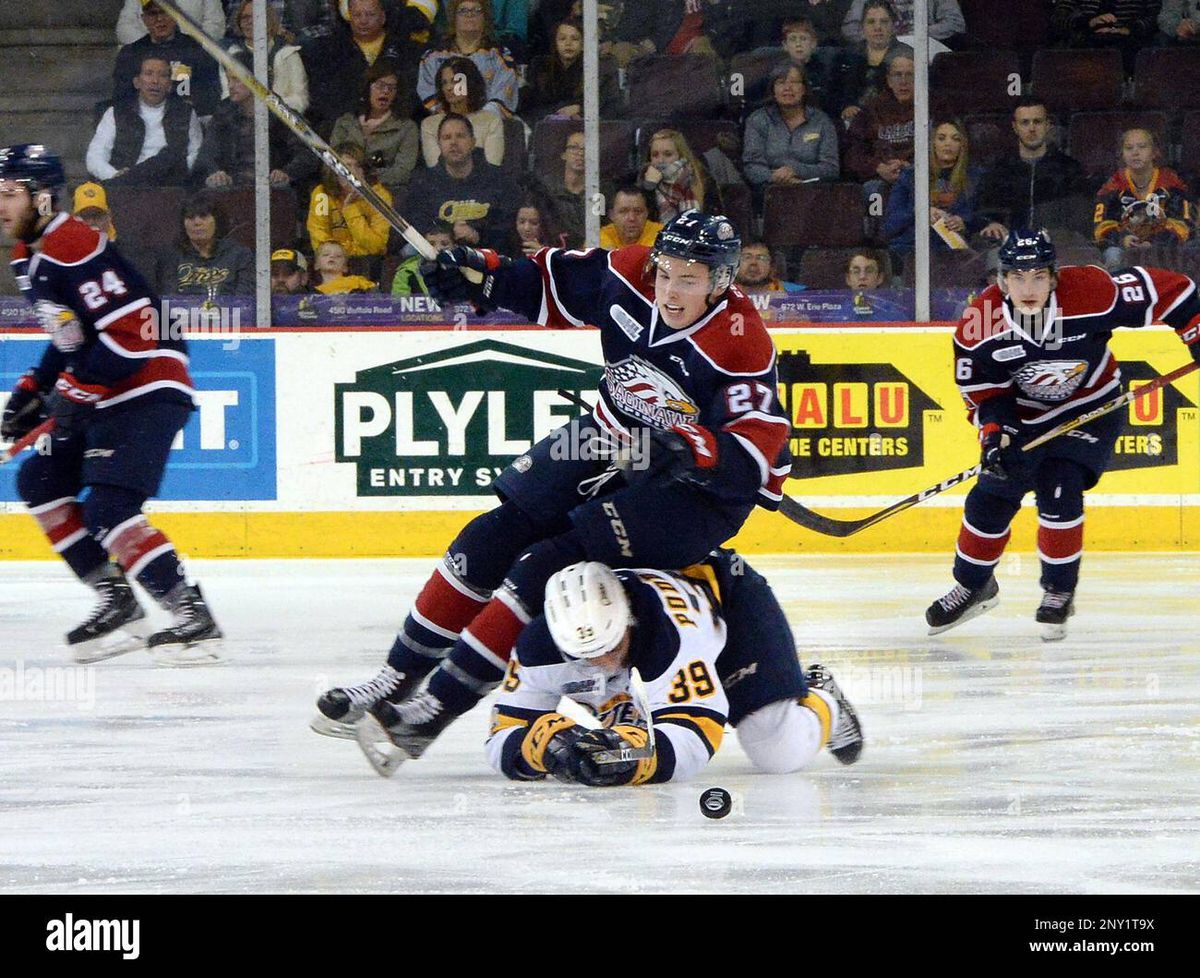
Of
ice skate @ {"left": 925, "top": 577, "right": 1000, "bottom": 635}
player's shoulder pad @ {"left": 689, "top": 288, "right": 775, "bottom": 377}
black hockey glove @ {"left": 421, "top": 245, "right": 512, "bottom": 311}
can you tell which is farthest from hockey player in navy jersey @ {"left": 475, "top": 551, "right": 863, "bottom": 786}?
ice skate @ {"left": 925, "top": 577, "right": 1000, "bottom": 635}

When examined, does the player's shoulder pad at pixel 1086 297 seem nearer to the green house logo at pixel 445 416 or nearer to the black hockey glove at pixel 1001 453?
the black hockey glove at pixel 1001 453

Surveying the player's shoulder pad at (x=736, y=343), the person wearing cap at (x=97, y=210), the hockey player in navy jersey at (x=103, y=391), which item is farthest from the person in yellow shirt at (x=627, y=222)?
the player's shoulder pad at (x=736, y=343)

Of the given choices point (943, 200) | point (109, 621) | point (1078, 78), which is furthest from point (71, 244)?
point (1078, 78)

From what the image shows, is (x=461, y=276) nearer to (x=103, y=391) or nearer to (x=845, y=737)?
(x=845, y=737)

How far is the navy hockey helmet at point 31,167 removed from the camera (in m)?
4.77

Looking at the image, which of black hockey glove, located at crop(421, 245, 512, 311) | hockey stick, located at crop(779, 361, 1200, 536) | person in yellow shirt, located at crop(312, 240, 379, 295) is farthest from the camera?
person in yellow shirt, located at crop(312, 240, 379, 295)

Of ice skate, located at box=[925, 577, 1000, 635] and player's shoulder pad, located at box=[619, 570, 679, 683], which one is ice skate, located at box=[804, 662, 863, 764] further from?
ice skate, located at box=[925, 577, 1000, 635]

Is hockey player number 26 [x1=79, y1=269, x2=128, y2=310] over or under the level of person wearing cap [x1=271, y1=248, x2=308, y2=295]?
under

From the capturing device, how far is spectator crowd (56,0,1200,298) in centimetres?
723

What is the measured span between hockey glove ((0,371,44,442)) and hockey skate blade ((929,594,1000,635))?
2437 mm

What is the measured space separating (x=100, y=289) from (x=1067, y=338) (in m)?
2.59

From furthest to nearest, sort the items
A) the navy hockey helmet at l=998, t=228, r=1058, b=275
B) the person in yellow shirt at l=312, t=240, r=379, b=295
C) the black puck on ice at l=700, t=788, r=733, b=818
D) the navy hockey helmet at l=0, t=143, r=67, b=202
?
the person in yellow shirt at l=312, t=240, r=379, b=295 < the navy hockey helmet at l=998, t=228, r=1058, b=275 < the navy hockey helmet at l=0, t=143, r=67, b=202 < the black puck on ice at l=700, t=788, r=733, b=818

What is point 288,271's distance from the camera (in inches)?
286
